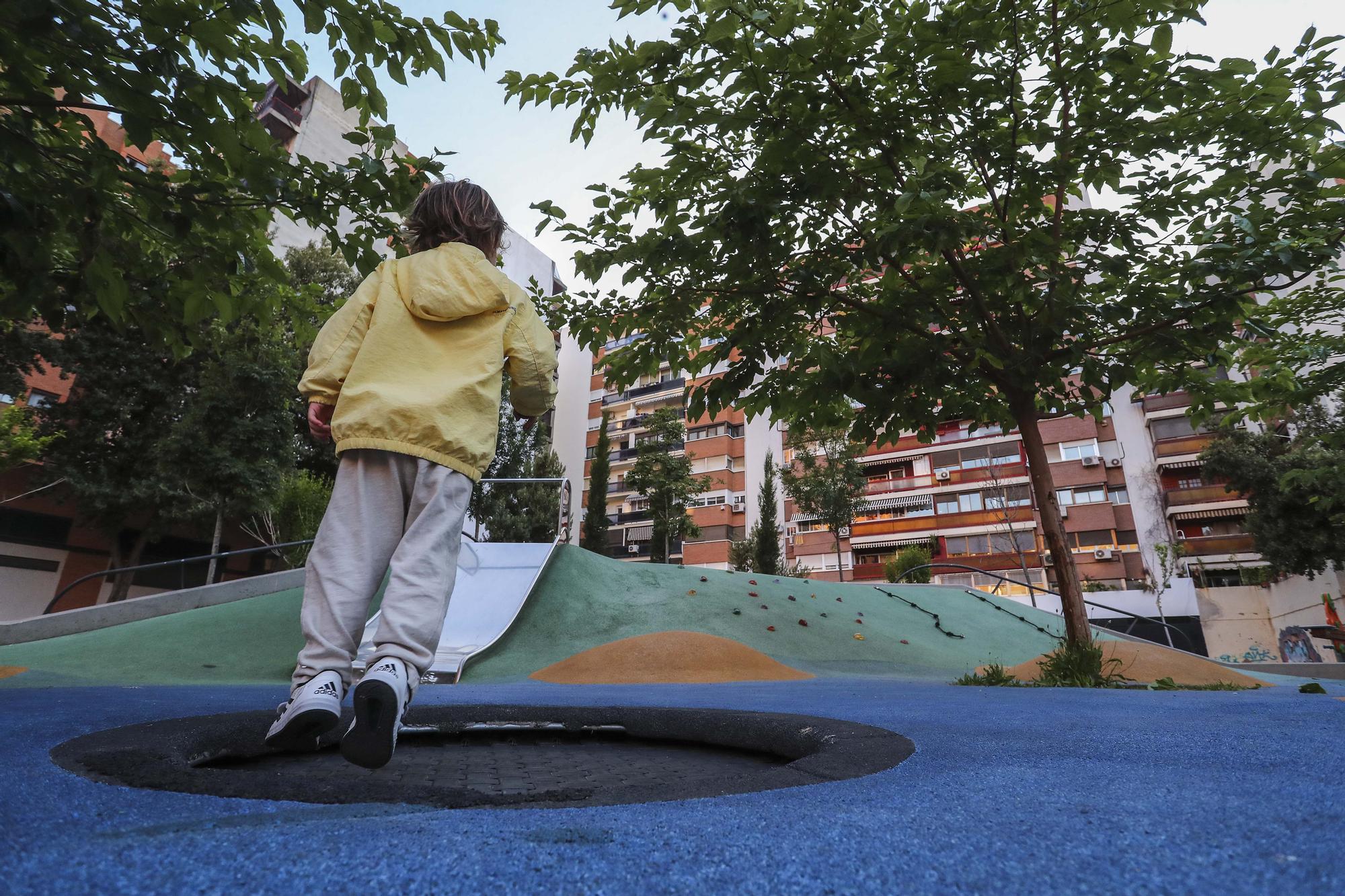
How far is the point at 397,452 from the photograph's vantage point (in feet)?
6.48

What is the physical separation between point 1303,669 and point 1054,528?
32.2 ft

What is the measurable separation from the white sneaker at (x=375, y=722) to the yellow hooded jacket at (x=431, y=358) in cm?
63

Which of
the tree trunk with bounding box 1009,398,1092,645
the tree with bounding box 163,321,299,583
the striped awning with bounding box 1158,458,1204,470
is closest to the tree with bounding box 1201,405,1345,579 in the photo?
the striped awning with bounding box 1158,458,1204,470

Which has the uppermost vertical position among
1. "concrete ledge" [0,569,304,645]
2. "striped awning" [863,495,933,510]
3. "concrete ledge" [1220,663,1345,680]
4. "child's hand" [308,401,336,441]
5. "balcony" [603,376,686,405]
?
"balcony" [603,376,686,405]

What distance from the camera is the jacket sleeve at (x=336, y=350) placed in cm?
211

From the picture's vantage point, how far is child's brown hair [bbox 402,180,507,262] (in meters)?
2.47

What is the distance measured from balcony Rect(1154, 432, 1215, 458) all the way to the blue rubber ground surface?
35945mm

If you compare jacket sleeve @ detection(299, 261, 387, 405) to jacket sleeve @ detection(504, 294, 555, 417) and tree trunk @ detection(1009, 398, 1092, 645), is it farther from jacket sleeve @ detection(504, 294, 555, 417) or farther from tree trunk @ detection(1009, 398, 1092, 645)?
tree trunk @ detection(1009, 398, 1092, 645)

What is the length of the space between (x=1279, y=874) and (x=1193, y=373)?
6.20 m

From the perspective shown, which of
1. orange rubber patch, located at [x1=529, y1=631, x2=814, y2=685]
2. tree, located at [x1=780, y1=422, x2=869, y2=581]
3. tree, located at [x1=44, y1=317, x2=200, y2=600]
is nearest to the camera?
orange rubber patch, located at [x1=529, y1=631, x2=814, y2=685]

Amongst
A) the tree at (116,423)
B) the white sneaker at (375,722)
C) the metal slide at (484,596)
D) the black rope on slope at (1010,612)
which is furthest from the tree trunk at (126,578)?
the white sneaker at (375,722)

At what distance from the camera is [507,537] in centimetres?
2733

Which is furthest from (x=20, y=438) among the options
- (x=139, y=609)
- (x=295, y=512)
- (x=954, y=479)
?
(x=954, y=479)

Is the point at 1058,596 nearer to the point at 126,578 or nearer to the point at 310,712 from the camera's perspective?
the point at 310,712
